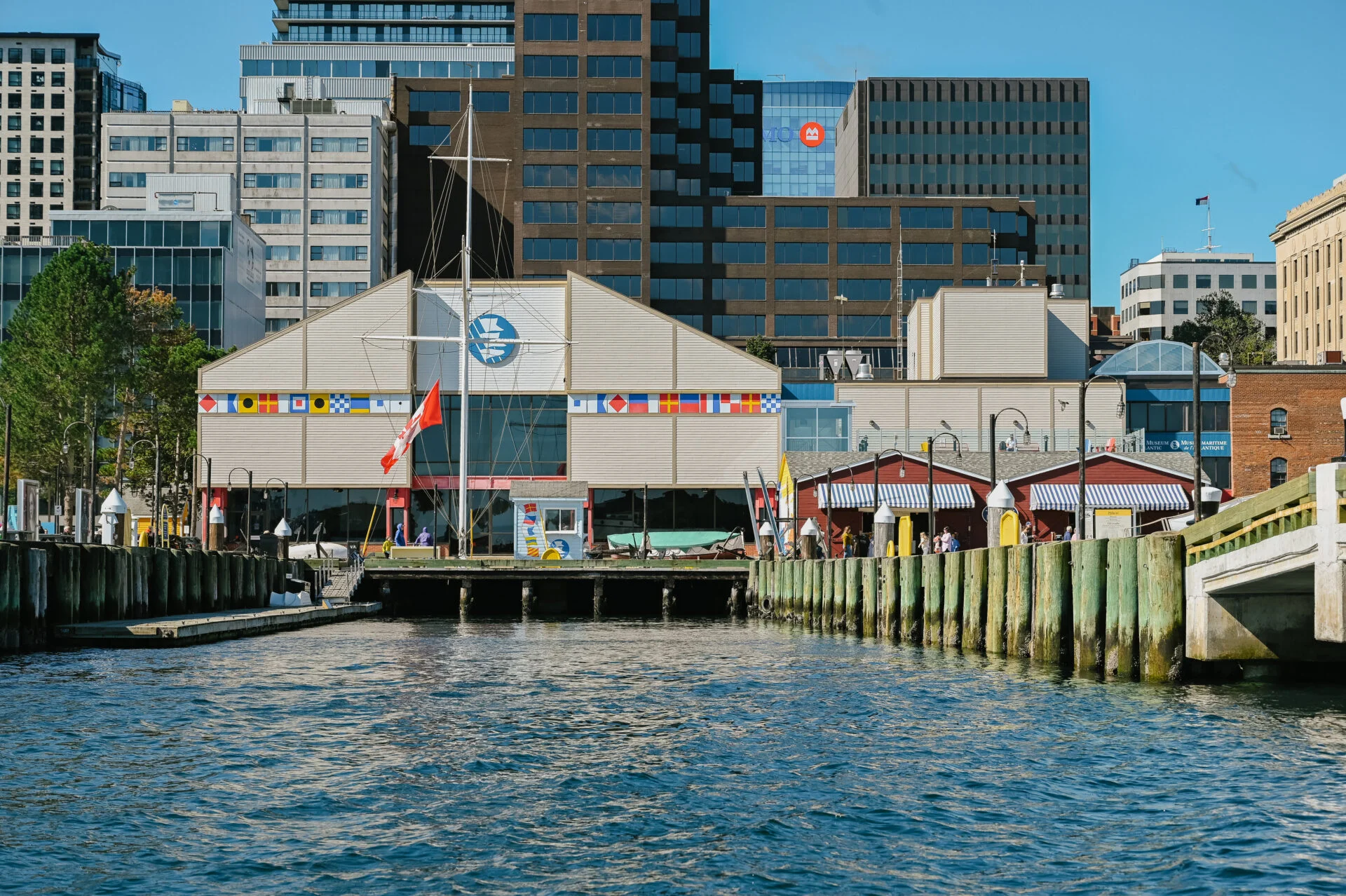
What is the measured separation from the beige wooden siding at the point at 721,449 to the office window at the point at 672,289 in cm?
5091

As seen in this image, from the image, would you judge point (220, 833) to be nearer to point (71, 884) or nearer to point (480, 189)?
point (71, 884)

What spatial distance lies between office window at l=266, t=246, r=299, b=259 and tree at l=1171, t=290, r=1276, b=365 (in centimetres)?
8208

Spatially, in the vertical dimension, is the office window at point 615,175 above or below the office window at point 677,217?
above

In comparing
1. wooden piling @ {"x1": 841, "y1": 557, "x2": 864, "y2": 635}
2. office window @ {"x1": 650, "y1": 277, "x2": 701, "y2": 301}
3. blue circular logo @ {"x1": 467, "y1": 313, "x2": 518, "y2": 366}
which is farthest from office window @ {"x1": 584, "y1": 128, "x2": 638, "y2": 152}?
wooden piling @ {"x1": 841, "y1": 557, "x2": 864, "y2": 635}

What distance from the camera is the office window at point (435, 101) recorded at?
134m

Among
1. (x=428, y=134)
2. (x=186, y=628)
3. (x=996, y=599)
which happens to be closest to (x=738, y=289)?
(x=428, y=134)

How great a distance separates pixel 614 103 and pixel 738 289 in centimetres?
1836

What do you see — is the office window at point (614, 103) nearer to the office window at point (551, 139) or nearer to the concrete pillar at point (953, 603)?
the office window at point (551, 139)

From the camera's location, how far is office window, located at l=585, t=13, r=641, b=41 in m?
124

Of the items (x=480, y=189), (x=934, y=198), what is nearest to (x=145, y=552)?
(x=480, y=189)

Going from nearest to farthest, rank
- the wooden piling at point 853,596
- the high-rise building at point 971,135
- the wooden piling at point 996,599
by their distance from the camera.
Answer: the wooden piling at point 996,599
the wooden piling at point 853,596
the high-rise building at point 971,135

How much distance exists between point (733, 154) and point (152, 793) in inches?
5622

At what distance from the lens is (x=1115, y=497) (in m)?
72.0

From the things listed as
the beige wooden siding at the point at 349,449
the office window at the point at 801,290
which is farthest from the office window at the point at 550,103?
the beige wooden siding at the point at 349,449
